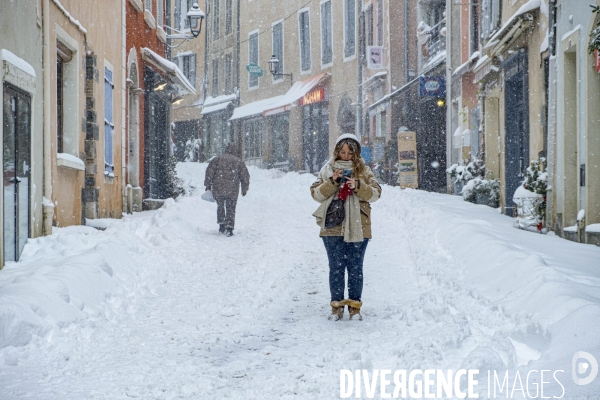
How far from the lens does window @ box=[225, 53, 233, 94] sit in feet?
118

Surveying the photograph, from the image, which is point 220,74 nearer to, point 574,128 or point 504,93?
point 504,93

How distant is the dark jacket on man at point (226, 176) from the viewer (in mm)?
11805

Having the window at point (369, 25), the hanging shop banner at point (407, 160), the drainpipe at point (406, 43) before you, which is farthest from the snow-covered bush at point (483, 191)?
the window at point (369, 25)

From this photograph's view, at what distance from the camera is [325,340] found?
4949mm

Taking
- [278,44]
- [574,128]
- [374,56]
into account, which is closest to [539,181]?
[574,128]

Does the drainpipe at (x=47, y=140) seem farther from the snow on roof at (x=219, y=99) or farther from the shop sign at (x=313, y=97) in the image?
the snow on roof at (x=219, y=99)

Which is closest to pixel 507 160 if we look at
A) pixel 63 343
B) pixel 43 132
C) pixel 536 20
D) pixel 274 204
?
pixel 536 20

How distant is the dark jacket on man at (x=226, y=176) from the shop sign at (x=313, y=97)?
50.9 feet

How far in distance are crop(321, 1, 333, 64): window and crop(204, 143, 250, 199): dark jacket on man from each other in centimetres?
1684

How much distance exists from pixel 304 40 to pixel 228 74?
23.9ft

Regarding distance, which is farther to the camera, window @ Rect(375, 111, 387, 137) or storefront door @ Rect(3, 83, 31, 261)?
window @ Rect(375, 111, 387, 137)

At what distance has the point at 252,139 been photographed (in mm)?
34219

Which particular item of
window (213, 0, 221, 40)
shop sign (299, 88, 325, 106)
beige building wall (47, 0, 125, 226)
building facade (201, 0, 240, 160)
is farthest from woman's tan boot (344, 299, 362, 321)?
window (213, 0, 221, 40)

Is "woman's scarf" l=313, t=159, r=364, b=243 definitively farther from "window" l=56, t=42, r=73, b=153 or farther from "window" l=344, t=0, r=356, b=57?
"window" l=344, t=0, r=356, b=57
